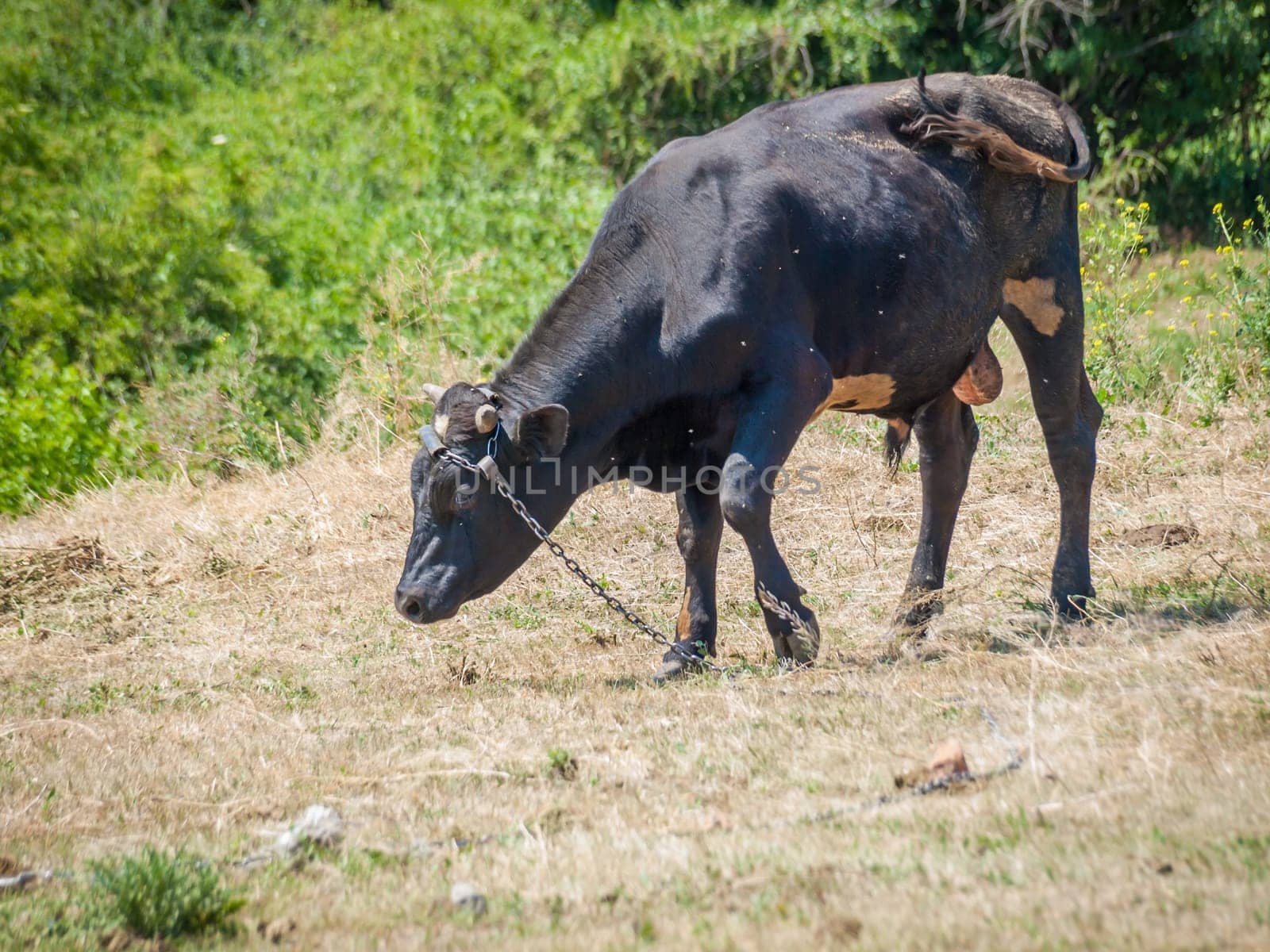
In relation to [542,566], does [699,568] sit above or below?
above

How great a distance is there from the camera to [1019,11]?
14156 millimetres

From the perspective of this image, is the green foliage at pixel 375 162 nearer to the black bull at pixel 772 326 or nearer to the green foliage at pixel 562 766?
the black bull at pixel 772 326

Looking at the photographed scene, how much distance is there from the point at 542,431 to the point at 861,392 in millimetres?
1628

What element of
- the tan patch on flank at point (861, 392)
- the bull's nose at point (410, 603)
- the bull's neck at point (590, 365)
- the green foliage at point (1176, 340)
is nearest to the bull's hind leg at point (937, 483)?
the tan patch on flank at point (861, 392)

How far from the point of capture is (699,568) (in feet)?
21.9

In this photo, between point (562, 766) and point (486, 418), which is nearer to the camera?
point (562, 766)

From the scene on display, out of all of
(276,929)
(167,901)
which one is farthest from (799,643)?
(167,901)

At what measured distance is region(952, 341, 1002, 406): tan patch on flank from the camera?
7.00m

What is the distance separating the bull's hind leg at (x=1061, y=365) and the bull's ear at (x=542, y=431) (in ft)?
8.50

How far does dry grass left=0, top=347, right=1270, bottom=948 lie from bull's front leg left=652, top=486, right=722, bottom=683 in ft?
0.92

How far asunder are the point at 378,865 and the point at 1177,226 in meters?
13.2

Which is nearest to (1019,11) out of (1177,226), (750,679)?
(1177,226)

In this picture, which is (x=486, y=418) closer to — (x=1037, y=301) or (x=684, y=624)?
(x=684, y=624)

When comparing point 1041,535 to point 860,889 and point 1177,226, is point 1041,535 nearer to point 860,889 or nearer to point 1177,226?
point 860,889
